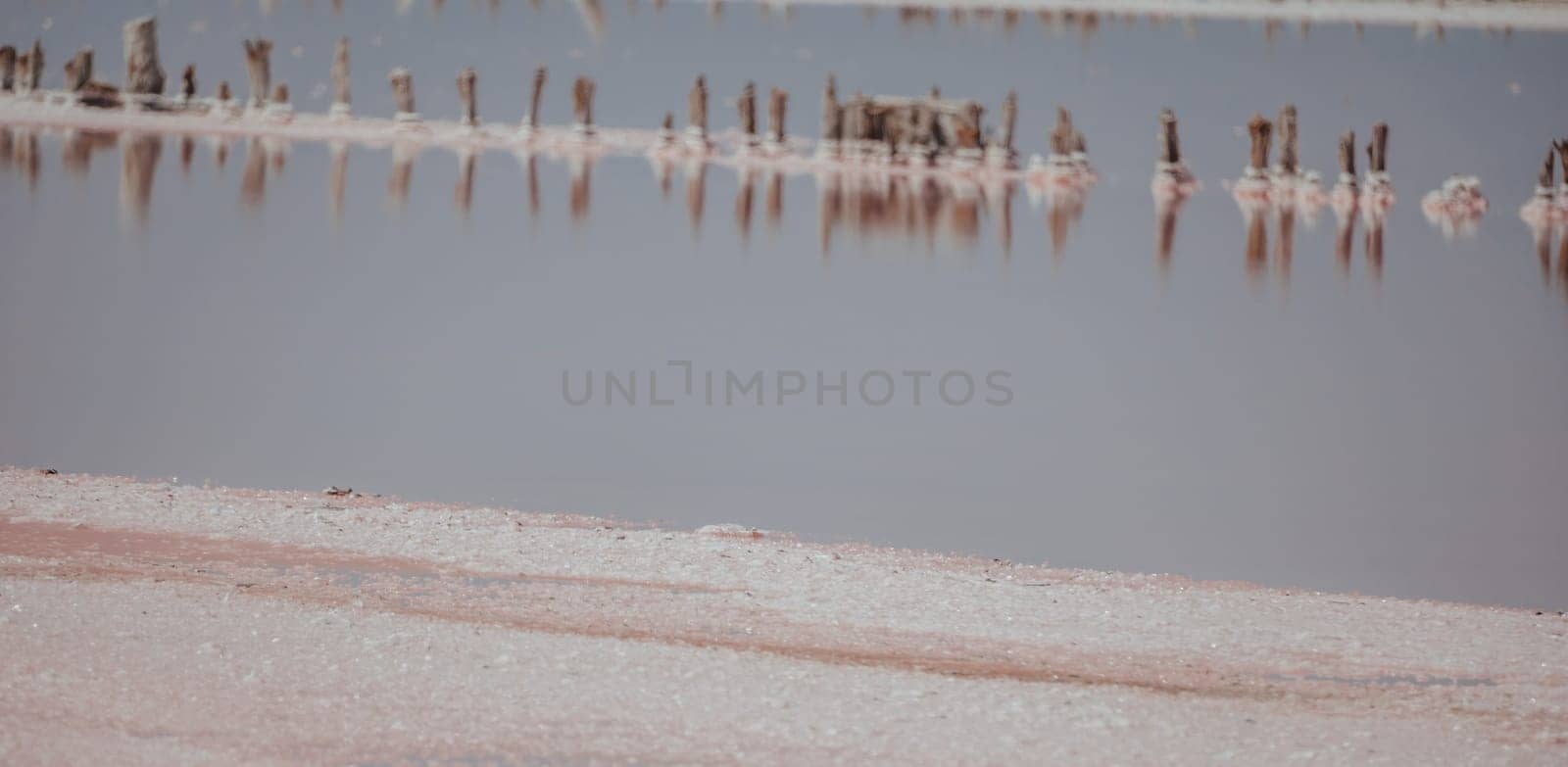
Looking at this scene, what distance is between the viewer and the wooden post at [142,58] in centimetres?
3052

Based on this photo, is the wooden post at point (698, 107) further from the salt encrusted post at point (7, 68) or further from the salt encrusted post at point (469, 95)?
the salt encrusted post at point (7, 68)

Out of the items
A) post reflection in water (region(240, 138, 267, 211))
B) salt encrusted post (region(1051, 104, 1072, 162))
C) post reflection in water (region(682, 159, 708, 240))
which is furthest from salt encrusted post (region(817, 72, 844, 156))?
post reflection in water (region(240, 138, 267, 211))

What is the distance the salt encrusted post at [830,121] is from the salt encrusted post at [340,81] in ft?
26.1

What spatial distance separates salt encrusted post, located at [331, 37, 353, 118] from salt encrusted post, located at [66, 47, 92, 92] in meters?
4.26

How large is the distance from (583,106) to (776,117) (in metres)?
3.21

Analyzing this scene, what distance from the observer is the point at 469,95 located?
29.3 m

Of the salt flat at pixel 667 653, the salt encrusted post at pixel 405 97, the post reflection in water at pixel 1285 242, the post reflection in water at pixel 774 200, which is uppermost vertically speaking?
the salt encrusted post at pixel 405 97

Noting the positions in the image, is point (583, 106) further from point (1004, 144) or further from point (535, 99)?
point (1004, 144)

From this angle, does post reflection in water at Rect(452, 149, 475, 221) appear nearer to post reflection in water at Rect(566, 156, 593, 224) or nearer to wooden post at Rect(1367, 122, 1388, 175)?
post reflection in water at Rect(566, 156, 593, 224)

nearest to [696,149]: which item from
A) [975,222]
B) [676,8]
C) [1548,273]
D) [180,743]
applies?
[676,8]

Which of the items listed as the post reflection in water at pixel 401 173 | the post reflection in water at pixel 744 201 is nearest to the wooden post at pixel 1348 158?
the post reflection in water at pixel 744 201

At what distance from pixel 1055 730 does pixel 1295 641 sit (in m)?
2.13

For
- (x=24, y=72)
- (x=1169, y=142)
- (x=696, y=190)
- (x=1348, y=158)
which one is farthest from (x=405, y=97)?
(x=1348, y=158)

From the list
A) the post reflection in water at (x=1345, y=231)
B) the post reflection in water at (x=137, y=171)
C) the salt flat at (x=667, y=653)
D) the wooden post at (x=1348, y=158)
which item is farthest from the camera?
the wooden post at (x=1348, y=158)
